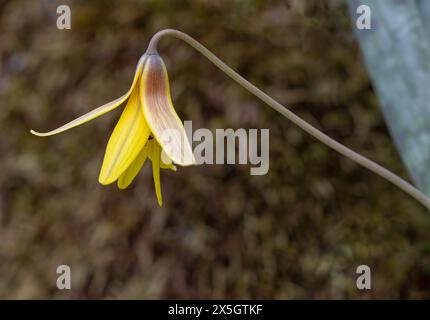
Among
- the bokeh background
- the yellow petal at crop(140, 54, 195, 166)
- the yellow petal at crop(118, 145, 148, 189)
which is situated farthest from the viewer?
the bokeh background

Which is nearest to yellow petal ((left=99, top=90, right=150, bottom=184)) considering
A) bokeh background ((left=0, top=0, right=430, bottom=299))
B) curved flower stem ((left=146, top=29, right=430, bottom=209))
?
curved flower stem ((left=146, top=29, right=430, bottom=209))

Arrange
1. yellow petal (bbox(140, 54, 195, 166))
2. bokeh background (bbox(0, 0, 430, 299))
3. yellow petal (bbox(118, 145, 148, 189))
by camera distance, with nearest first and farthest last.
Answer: yellow petal (bbox(140, 54, 195, 166)) < yellow petal (bbox(118, 145, 148, 189)) < bokeh background (bbox(0, 0, 430, 299))

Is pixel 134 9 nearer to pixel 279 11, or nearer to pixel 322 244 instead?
pixel 279 11

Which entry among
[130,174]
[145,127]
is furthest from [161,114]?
[130,174]

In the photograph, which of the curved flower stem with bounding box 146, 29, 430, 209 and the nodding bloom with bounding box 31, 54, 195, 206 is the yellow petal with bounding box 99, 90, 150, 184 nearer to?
the nodding bloom with bounding box 31, 54, 195, 206

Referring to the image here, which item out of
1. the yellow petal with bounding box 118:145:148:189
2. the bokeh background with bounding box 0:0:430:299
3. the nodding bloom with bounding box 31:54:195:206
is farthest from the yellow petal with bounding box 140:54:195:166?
the bokeh background with bounding box 0:0:430:299

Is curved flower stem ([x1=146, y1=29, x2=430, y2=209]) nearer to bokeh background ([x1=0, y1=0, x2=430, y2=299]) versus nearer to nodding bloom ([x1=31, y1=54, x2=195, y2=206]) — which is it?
nodding bloom ([x1=31, y1=54, x2=195, y2=206])

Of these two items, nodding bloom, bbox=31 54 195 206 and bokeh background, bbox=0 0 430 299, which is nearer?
nodding bloom, bbox=31 54 195 206

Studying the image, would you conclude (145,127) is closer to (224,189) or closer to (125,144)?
(125,144)
